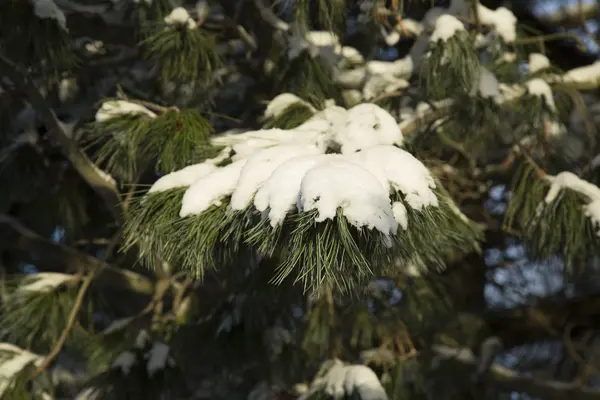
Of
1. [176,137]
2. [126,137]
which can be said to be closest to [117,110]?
[126,137]

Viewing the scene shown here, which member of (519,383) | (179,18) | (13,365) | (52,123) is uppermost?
(179,18)

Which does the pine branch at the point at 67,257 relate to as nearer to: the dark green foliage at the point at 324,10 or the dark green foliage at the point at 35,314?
→ the dark green foliage at the point at 35,314

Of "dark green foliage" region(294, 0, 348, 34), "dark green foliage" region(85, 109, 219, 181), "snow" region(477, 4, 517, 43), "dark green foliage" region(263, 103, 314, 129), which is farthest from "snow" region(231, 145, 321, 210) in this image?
"snow" region(477, 4, 517, 43)

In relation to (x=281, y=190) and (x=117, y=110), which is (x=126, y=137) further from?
(x=281, y=190)

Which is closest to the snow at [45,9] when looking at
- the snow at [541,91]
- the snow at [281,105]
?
the snow at [281,105]

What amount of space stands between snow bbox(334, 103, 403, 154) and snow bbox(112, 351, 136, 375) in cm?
101

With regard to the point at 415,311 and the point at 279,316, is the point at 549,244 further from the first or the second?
the point at 279,316

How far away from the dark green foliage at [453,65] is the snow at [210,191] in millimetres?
769

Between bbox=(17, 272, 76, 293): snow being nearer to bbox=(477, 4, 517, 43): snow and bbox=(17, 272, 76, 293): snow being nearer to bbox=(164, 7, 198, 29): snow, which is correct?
bbox=(164, 7, 198, 29): snow

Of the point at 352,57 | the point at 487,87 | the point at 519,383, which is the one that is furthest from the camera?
the point at 519,383

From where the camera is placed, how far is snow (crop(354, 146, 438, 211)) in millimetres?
996

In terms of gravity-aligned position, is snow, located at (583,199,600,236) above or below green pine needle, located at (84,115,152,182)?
above

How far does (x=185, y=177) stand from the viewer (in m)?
1.22

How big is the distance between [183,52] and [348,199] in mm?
1075
